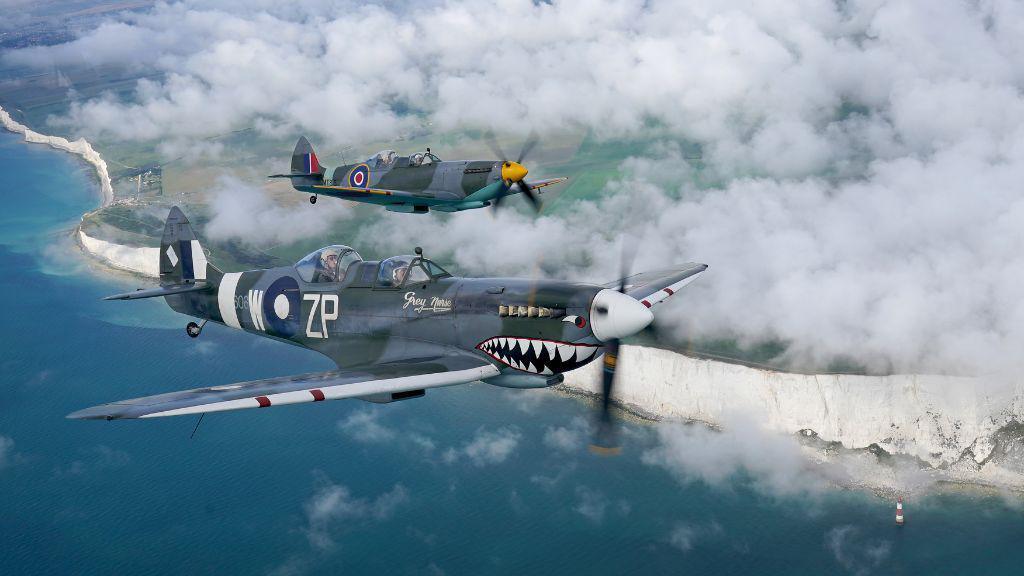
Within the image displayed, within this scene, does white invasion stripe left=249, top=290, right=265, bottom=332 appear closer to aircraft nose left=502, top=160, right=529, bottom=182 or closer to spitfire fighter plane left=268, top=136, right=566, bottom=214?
spitfire fighter plane left=268, top=136, right=566, bottom=214

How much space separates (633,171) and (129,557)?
358 ft

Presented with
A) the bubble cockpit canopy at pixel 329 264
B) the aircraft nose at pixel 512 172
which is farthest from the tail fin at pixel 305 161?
the bubble cockpit canopy at pixel 329 264

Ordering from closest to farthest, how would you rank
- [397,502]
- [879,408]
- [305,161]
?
[305,161]
[397,502]
[879,408]

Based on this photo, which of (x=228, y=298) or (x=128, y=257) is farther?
(x=128, y=257)

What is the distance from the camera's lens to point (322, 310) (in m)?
29.6

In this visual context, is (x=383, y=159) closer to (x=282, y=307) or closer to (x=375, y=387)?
(x=282, y=307)

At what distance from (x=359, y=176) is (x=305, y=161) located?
860 centimetres

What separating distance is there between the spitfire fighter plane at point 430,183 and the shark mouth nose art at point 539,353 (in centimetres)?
1521

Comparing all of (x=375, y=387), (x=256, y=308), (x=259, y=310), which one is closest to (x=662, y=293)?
(x=375, y=387)

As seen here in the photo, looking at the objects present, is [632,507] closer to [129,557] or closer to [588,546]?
[588,546]

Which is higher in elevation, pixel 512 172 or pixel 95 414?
pixel 512 172

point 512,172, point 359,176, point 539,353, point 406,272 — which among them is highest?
point 359,176

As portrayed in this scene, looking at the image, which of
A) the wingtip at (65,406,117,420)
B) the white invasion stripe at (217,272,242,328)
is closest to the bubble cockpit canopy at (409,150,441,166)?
the white invasion stripe at (217,272,242,328)

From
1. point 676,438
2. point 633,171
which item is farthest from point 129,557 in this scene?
point 633,171
